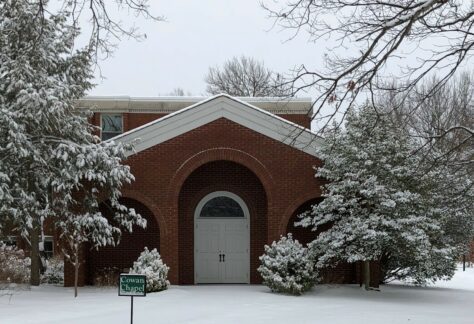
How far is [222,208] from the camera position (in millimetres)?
21719

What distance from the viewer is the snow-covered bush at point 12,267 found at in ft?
64.1

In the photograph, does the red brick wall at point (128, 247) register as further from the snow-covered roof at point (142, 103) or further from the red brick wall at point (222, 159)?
the snow-covered roof at point (142, 103)

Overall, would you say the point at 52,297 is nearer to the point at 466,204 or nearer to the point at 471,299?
the point at 471,299

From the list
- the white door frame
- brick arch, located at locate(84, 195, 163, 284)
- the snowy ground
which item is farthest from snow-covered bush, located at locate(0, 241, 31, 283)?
the white door frame

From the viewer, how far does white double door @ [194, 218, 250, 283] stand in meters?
21.5

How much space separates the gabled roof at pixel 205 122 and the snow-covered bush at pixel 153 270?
3699 mm

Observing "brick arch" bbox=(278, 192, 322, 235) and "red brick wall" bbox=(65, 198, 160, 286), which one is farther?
"red brick wall" bbox=(65, 198, 160, 286)

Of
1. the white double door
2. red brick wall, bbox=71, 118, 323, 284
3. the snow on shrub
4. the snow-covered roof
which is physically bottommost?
the snow on shrub

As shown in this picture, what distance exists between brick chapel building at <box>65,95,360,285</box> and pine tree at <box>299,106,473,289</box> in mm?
1216

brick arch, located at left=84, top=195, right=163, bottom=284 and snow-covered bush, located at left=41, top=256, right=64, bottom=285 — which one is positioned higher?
brick arch, located at left=84, top=195, right=163, bottom=284

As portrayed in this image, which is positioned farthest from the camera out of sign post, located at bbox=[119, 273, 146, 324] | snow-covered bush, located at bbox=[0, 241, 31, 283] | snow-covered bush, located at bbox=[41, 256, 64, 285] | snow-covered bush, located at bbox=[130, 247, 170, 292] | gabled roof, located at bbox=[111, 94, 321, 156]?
snow-covered bush, located at bbox=[41, 256, 64, 285]

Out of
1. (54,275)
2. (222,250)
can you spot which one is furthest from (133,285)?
(54,275)

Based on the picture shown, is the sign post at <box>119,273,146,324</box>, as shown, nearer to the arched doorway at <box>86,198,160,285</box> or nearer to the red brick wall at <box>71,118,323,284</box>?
the red brick wall at <box>71,118,323,284</box>

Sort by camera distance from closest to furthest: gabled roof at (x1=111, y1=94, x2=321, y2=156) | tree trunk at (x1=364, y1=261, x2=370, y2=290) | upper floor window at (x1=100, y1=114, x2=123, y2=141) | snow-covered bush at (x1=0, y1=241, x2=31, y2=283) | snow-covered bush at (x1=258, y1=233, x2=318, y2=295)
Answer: snow-covered bush at (x1=258, y1=233, x2=318, y2=295) → tree trunk at (x1=364, y1=261, x2=370, y2=290) → snow-covered bush at (x1=0, y1=241, x2=31, y2=283) → gabled roof at (x1=111, y1=94, x2=321, y2=156) → upper floor window at (x1=100, y1=114, x2=123, y2=141)
